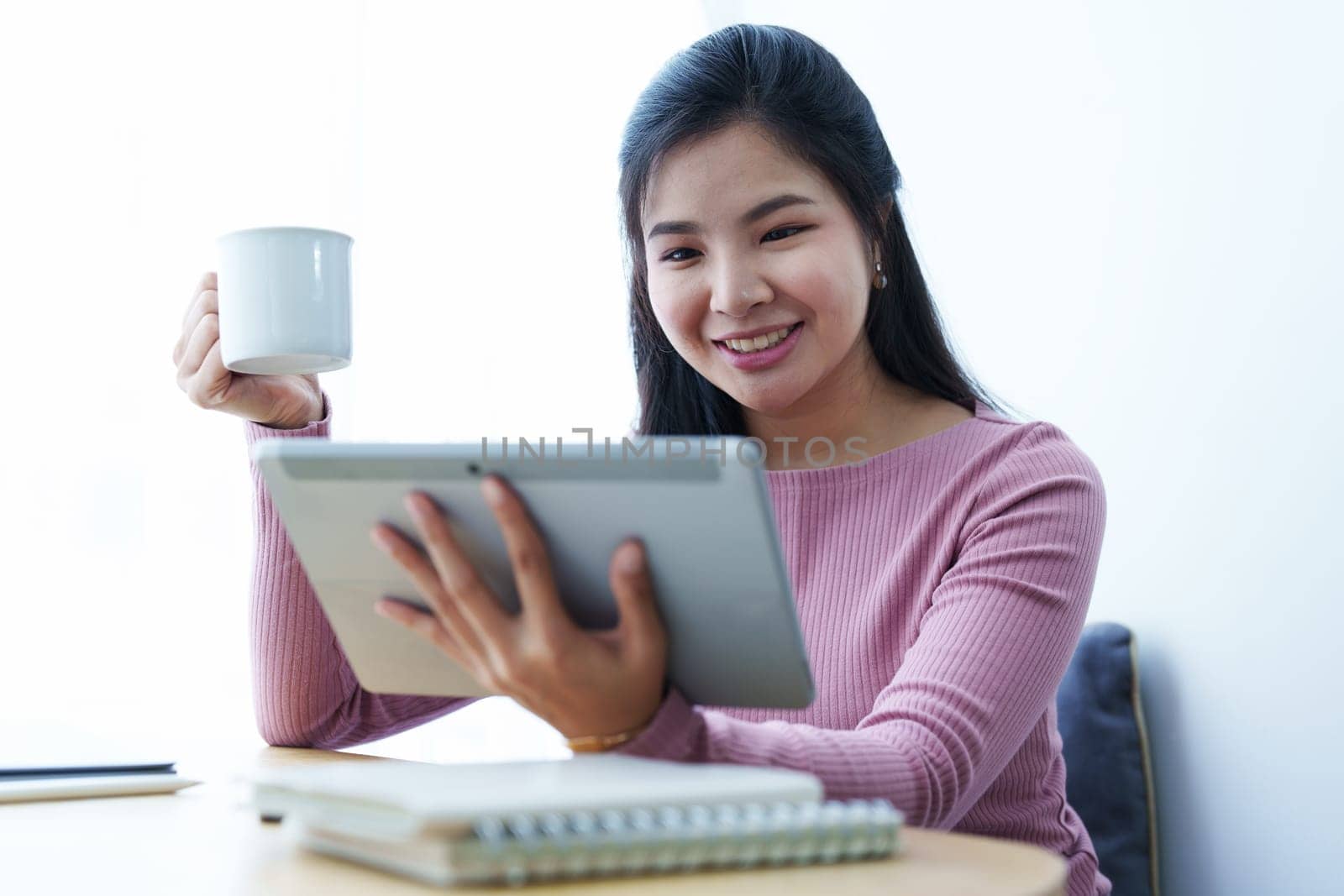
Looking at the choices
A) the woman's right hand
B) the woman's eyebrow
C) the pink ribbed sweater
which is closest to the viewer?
the pink ribbed sweater

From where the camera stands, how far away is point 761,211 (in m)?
1.27

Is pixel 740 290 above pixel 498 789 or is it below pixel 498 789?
above

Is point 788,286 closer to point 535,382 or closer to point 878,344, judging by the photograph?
point 878,344

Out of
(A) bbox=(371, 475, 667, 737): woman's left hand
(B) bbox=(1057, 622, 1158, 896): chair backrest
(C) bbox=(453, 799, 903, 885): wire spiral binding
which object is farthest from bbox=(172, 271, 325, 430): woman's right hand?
(B) bbox=(1057, 622, 1158, 896): chair backrest

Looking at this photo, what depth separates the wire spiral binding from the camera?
0.53 metres

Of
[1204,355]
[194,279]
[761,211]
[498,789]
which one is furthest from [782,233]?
[194,279]

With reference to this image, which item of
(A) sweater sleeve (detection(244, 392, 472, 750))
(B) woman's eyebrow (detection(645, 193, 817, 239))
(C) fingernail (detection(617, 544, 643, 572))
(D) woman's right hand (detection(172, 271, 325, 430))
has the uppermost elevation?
(B) woman's eyebrow (detection(645, 193, 817, 239))

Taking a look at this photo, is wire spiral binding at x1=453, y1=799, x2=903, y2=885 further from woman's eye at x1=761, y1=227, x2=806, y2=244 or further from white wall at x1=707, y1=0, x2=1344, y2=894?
white wall at x1=707, y1=0, x2=1344, y2=894

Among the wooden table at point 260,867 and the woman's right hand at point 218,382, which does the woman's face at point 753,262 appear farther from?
the wooden table at point 260,867

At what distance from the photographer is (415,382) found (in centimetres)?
→ 230

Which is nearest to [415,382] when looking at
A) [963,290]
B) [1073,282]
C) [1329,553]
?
[963,290]

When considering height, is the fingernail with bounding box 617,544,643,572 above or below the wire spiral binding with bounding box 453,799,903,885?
above

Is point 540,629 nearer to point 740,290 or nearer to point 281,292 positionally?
point 281,292

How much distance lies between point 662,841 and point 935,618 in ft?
1.78
